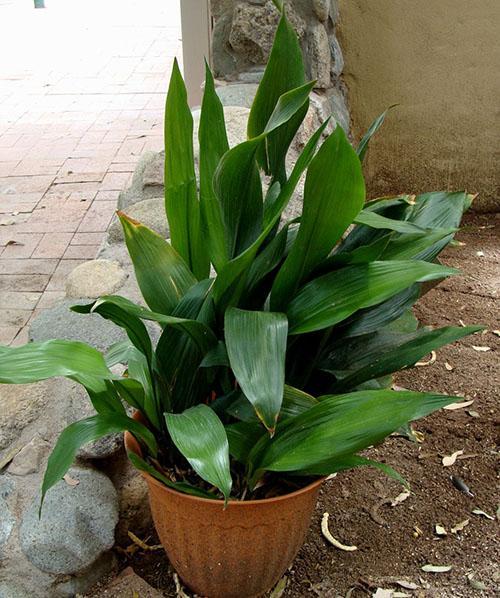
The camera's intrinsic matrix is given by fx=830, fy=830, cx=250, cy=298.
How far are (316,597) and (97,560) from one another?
0.50 meters

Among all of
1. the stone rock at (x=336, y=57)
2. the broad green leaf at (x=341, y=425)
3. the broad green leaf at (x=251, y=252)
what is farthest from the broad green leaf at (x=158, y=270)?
the stone rock at (x=336, y=57)

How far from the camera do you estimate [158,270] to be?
165 centimetres

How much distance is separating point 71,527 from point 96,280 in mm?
921

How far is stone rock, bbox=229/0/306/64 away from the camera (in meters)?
3.28

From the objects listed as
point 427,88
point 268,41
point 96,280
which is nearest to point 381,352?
point 96,280

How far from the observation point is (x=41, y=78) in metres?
6.97

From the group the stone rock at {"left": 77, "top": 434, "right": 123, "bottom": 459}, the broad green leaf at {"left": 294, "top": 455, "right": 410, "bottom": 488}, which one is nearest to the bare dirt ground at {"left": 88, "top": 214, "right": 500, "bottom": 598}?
the stone rock at {"left": 77, "top": 434, "right": 123, "bottom": 459}

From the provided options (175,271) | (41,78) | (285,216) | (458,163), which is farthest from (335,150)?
(41,78)

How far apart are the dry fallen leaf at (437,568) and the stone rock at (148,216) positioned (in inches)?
52.2

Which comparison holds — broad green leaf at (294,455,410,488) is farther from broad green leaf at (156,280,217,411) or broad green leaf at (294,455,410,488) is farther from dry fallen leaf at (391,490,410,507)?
dry fallen leaf at (391,490,410,507)

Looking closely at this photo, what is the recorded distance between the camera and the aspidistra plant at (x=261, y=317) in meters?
1.43

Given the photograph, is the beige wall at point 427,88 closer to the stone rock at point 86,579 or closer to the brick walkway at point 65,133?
the brick walkway at point 65,133

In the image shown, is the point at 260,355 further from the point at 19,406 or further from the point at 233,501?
the point at 19,406

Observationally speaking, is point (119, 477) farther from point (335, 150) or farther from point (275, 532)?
point (335, 150)
